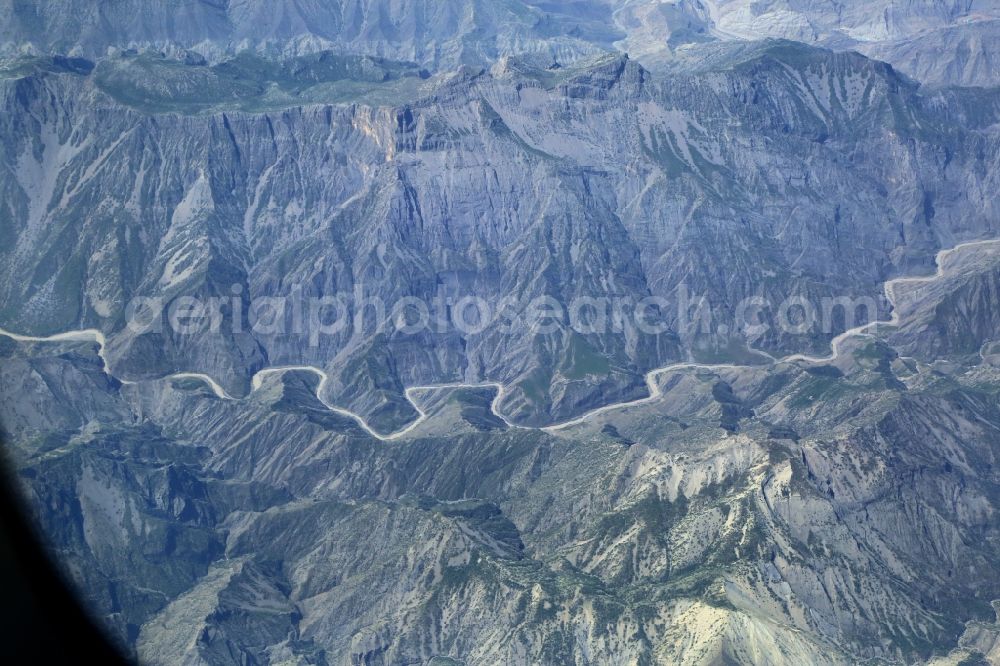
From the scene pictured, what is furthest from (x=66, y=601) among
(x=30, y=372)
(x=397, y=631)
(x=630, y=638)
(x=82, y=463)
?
(x=30, y=372)

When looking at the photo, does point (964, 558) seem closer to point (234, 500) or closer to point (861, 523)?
point (861, 523)

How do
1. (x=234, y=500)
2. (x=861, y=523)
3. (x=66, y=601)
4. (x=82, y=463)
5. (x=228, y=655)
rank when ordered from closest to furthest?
1. (x=66, y=601)
2. (x=228, y=655)
3. (x=861, y=523)
4. (x=82, y=463)
5. (x=234, y=500)

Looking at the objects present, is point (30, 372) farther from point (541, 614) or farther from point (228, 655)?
point (541, 614)

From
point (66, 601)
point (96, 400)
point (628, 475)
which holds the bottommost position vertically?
point (96, 400)

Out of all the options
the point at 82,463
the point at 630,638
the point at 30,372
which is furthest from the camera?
the point at 30,372

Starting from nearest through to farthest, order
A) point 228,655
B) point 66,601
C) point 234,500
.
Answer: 1. point 66,601
2. point 228,655
3. point 234,500

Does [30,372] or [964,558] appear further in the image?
[30,372]

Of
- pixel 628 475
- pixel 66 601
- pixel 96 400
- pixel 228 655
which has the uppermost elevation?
pixel 66 601

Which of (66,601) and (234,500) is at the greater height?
(66,601)

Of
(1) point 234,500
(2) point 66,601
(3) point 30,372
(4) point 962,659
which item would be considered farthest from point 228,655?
(2) point 66,601
